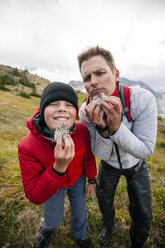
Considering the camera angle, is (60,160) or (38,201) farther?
(38,201)

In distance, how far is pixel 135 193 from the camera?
217cm

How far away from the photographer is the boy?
1.49 m

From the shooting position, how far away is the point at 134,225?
2324 mm

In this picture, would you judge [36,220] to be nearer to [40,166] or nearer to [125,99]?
[40,166]

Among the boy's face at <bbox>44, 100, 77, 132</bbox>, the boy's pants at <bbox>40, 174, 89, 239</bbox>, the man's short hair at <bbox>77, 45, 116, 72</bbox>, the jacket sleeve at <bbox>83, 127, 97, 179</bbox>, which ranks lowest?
the boy's pants at <bbox>40, 174, 89, 239</bbox>

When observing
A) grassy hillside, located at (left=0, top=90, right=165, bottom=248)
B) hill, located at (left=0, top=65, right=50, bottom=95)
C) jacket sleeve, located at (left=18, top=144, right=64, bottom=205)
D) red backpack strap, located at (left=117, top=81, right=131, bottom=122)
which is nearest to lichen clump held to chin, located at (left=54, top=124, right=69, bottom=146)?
jacket sleeve, located at (left=18, top=144, right=64, bottom=205)

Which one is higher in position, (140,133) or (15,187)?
(140,133)

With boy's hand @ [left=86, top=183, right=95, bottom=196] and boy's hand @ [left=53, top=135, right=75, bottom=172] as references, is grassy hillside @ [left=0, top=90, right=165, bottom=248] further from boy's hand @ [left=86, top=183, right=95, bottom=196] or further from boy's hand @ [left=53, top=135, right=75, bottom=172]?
boy's hand @ [left=53, top=135, right=75, bottom=172]

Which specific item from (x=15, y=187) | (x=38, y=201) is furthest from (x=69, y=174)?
(x=15, y=187)

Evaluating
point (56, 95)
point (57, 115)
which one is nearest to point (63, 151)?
point (57, 115)

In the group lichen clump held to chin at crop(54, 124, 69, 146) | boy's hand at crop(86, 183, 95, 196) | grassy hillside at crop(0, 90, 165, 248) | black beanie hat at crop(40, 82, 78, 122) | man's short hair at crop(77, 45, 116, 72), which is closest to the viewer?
lichen clump held to chin at crop(54, 124, 69, 146)

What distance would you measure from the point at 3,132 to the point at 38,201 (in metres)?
6.66

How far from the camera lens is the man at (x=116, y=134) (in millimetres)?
1618

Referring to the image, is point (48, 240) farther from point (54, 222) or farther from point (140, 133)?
point (140, 133)
